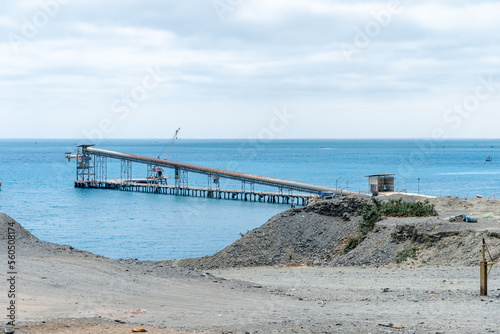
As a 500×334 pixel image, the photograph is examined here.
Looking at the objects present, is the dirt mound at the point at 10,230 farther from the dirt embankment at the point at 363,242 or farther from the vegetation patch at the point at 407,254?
the vegetation patch at the point at 407,254

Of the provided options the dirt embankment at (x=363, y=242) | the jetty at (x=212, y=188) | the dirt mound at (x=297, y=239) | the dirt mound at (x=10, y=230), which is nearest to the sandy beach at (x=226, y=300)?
the dirt mound at (x=10, y=230)

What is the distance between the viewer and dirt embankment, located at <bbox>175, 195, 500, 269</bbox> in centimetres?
2731

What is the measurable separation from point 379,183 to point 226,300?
128ft

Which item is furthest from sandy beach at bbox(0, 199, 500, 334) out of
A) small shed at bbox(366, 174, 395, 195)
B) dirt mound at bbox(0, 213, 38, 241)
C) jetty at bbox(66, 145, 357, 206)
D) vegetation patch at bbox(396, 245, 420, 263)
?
jetty at bbox(66, 145, 357, 206)

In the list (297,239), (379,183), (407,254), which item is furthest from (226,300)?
(379,183)

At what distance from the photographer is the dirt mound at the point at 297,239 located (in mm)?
33469

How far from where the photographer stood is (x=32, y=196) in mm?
96188

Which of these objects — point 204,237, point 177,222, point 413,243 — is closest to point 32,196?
point 177,222

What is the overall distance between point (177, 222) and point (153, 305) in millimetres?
51945

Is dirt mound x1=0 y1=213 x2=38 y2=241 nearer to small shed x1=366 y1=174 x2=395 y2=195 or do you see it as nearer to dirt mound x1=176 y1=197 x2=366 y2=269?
dirt mound x1=176 y1=197 x2=366 y2=269

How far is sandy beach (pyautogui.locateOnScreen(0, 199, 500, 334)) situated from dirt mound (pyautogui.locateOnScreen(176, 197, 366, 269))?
30.3ft

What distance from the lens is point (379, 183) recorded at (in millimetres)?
53156

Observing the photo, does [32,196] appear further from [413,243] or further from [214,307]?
[214,307]

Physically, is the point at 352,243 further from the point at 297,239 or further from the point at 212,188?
the point at 212,188
